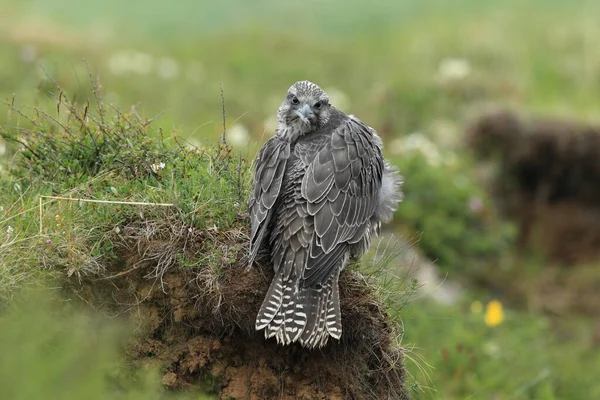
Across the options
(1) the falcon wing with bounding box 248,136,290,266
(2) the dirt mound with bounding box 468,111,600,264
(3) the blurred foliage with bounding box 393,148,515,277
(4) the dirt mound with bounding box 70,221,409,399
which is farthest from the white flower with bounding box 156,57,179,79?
(4) the dirt mound with bounding box 70,221,409,399

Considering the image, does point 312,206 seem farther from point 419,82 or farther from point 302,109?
point 419,82

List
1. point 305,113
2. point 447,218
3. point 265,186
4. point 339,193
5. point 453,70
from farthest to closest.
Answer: point 453,70 < point 447,218 < point 305,113 < point 339,193 < point 265,186

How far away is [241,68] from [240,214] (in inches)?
456

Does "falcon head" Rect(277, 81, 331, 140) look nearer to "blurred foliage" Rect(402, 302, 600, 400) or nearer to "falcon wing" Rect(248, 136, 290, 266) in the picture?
"falcon wing" Rect(248, 136, 290, 266)

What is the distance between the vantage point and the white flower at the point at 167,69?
15203mm

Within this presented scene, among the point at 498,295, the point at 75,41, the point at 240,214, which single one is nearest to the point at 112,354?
the point at 240,214

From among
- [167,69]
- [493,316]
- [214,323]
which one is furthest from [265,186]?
[167,69]

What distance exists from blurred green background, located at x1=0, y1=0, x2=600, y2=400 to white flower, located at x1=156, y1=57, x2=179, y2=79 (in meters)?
0.04

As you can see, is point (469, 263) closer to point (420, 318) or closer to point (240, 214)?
point (420, 318)

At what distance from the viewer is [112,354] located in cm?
402

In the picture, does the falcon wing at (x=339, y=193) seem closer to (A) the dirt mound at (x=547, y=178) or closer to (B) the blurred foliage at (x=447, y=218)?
(B) the blurred foliage at (x=447, y=218)

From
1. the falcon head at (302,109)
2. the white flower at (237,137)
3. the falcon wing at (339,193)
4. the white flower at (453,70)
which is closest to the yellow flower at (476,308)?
the white flower at (237,137)

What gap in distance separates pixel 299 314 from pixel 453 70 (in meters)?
10.9

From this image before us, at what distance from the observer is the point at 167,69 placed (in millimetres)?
15391
